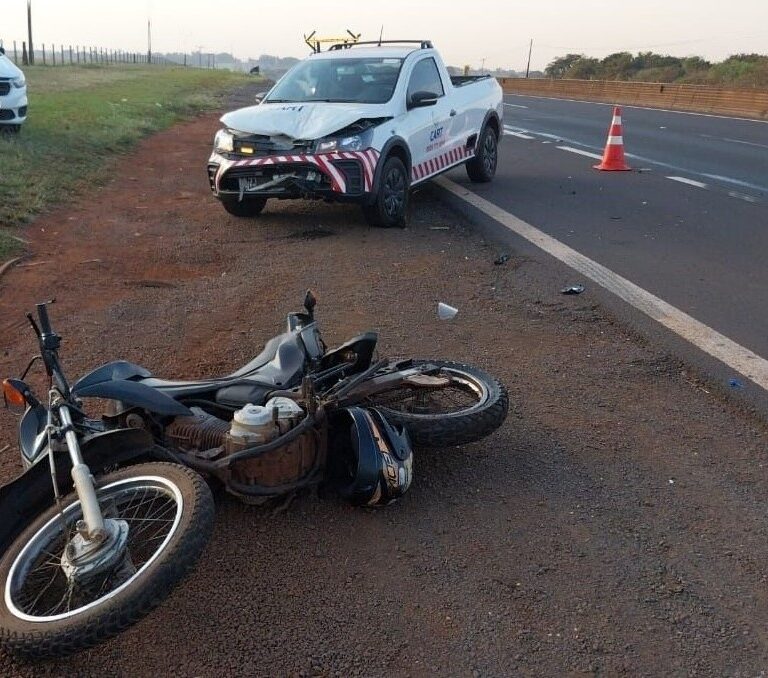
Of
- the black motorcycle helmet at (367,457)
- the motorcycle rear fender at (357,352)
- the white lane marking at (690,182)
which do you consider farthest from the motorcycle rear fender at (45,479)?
the white lane marking at (690,182)

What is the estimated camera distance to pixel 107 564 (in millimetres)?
2496

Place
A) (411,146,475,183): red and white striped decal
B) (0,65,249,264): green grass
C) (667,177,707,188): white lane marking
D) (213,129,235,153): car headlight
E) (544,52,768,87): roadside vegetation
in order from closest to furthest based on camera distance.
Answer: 1. (213,129,235,153): car headlight
2. (411,146,475,183): red and white striped decal
3. (0,65,249,264): green grass
4. (667,177,707,188): white lane marking
5. (544,52,768,87): roadside vegetation

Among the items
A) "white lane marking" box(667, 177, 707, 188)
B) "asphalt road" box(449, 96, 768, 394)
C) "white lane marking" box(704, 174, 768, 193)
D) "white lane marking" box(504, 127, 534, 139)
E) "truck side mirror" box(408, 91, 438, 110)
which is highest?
"truck side mirror" box(408, 91, 438, 110)

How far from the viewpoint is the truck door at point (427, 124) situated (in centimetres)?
898

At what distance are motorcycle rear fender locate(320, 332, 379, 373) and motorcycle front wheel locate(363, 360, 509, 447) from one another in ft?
0.56

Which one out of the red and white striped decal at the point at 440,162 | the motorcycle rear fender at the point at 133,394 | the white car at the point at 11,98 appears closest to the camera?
A: the motorcycle rear fender at the point at 133,394

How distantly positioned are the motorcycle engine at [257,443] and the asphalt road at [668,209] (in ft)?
10.2

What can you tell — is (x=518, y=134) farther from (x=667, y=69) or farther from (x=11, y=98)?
(x=667, y=69)

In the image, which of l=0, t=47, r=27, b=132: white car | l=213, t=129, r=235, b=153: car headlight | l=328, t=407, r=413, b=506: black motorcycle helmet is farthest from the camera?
l=0, t=47, r=27, b=132: white car

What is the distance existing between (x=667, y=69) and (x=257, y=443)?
67703 mm

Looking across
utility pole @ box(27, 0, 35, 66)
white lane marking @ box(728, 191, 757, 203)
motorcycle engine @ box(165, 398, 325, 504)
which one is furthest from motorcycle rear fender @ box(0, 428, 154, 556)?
utility pole @ box(27, 0, 35, 66)

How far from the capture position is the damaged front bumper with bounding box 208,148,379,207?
793 cm

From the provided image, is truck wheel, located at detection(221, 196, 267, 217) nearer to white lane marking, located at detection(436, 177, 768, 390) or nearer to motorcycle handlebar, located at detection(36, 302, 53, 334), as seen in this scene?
white lane marking, located at detection(436, 177, 768, 390)

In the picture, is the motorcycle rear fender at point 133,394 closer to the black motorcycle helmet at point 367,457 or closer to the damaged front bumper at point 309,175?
the black motorcycle helmet at point 367,457
